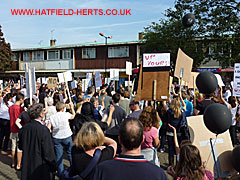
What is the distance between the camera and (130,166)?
2197 millimetres

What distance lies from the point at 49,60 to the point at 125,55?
12018 millimetres

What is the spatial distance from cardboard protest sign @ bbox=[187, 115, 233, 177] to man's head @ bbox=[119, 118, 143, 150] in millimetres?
1693

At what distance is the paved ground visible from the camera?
20.2ft

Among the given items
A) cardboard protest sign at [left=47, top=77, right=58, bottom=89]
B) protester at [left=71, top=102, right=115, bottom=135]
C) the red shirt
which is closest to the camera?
protester at [left=71, top=102, right=115, bottom=135]

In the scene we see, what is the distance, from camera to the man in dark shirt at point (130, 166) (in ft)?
7.11

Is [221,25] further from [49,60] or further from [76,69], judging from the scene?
[49,60]

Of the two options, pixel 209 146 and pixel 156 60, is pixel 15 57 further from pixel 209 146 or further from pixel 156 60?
pixel 209 146

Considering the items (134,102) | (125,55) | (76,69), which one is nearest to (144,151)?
(134,102)

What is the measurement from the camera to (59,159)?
18.8 ft

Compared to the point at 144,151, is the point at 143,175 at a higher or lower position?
higher

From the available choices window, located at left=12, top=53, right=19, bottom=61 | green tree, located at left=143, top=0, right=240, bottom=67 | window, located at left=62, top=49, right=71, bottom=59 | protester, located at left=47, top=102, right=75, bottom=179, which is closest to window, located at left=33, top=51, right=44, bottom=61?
window, located at left=12, top=53, right=19, bottom=61

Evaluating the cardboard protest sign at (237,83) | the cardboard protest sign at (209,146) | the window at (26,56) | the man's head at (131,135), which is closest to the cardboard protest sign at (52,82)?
the cardboard protest sign at (237,83)

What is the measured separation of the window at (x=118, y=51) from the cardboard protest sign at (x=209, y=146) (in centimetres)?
2968

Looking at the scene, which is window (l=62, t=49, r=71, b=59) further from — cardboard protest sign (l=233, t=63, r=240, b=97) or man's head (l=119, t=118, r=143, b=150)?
man's head (l=119, t=118, r=143, b=150)
